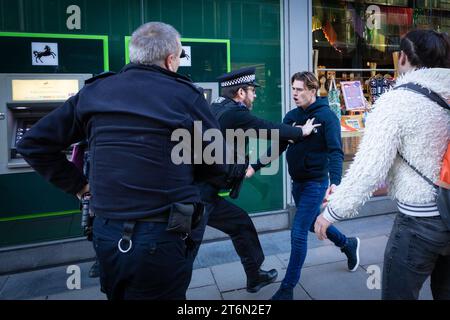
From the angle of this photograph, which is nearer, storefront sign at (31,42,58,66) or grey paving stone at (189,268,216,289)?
grey paving stone at (189,268,216,289)

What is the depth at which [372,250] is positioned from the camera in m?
4.51

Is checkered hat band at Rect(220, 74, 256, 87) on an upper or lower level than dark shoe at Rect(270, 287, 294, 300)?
upper

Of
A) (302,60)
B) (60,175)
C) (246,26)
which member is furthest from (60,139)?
(302,60)

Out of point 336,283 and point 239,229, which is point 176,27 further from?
point 336,283

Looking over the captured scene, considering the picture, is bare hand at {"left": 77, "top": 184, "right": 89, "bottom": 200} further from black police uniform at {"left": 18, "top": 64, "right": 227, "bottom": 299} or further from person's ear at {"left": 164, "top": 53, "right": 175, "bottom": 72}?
person's ear at {"left": 164, "top": 53, "right": 175, "bottom": 72}

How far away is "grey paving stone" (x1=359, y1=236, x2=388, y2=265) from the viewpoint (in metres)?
4.22

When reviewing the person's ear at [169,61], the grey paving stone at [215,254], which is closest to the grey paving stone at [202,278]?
the grey paving stone at [215,254]

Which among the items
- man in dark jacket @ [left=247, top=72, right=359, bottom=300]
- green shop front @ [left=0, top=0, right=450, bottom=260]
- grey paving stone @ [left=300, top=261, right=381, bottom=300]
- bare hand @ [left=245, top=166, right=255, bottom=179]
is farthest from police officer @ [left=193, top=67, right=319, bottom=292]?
green shop front @ [left=0, top=0, right=450, bottom=260]

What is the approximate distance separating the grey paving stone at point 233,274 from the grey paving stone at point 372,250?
876 millimetres

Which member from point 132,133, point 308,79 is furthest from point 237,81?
point 132,133

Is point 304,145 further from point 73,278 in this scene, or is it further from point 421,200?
point 73,278

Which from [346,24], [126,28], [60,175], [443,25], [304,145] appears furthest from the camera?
[443,25]

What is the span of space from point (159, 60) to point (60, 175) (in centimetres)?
81
